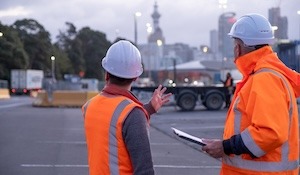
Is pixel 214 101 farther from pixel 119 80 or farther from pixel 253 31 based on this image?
pixel 119 80

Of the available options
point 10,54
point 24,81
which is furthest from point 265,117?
point 10,54

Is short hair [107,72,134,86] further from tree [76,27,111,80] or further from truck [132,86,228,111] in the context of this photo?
tree [76,27,111,80]

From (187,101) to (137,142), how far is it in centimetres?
2708

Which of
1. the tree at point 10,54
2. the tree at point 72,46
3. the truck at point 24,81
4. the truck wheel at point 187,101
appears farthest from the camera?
the tree at point 72,46

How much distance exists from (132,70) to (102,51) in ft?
342

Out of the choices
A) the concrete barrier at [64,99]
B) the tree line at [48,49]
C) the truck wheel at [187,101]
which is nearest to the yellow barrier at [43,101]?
the concrete barrier at [64,99]

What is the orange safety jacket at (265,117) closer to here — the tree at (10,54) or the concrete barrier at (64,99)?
the concrete barrier at (64,99)

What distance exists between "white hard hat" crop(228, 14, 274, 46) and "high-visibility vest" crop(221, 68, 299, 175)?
0.92ft

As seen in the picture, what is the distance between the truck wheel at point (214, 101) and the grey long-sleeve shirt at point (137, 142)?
27.1 m

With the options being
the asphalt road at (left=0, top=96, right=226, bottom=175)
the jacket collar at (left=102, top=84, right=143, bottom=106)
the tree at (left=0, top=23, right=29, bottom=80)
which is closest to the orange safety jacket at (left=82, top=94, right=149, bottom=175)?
the jacket collar at (left=102, top=84, right=143, bottom=106)

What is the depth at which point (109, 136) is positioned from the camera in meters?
3.71

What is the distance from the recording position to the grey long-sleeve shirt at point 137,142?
3.58m

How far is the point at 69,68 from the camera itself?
105 metres

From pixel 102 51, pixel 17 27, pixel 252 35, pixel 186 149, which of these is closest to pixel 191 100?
pixel 186 149
